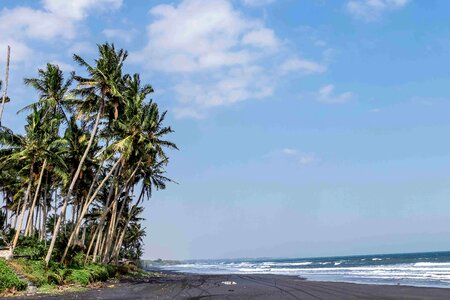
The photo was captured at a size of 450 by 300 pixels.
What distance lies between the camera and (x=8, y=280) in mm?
21406

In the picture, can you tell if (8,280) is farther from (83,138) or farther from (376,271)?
(376,271)

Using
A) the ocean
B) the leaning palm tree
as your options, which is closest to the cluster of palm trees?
the leaning palm tree

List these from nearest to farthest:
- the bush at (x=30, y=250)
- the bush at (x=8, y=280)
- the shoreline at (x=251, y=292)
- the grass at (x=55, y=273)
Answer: the bush at (x=8, y=280)
the shoreline at (x=251, y=292)
the grass at (x=55, y=273)
the bush at (x=30, y=250)

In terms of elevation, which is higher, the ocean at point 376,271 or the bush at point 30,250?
the bush at point 30,250

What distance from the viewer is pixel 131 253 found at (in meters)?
83.9

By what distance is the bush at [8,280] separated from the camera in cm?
2109

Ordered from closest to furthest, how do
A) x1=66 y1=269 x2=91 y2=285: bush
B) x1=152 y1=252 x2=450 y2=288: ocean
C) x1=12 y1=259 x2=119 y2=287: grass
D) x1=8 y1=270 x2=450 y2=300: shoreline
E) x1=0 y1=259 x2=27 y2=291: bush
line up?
x1=0 y1=259 x2=27 y2=291: bush, x1=8 y1=270 x2=450 y2=300: shoreline, x1=12 y1=259 x2=119 y2=287: grass, x1=66 y1=269 x2=91 y2=285: bush, x1=152 y1=252 x2=450 y2=288: ocean

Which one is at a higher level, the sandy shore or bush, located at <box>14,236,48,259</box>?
bush, located at <box>14,236,48,259</box>

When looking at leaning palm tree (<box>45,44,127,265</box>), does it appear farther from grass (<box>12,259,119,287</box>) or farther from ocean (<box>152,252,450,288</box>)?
ocean (<box>152,252,450,288</box>)

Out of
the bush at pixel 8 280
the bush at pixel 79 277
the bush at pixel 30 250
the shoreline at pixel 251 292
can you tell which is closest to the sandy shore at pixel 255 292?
the shoreline at pixel 251 292

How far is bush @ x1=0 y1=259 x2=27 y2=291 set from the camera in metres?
21.1

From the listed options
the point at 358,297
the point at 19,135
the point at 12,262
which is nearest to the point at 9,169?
the point at 19,135

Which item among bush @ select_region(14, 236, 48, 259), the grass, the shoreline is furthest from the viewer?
bush @ select_region(14, 236, 48, 259)

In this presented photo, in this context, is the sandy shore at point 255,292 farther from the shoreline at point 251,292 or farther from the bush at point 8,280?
the bush at point 8,280
